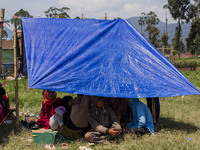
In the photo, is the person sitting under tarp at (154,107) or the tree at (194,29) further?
the tree at (194,29)

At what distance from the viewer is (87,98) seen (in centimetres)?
434

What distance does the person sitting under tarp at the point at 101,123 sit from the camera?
4160mm

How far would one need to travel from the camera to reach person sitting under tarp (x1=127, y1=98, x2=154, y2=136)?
14.6 feet

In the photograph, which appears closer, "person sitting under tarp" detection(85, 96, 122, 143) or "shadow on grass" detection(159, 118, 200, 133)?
"person sitting under tarp" detection(85, 96, 122, 143)

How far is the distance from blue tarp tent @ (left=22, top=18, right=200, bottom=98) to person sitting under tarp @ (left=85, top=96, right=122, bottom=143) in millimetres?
371

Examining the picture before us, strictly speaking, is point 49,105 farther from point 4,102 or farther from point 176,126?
point 176,126

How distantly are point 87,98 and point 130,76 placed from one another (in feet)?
2.94

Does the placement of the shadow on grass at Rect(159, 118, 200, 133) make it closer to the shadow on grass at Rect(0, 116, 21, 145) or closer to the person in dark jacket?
the shadow on grass at Rect(0, 116, 21, 145)

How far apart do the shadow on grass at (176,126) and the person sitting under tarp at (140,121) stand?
652mm

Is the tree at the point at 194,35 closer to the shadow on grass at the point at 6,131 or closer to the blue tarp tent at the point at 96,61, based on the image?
the blue tarp tent at the point at 96,61

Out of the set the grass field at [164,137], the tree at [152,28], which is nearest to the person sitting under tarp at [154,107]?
the grass field at [164,137]

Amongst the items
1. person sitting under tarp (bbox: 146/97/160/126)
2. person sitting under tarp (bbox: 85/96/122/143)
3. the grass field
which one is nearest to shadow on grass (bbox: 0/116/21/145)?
the grass field

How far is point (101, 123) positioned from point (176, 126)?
75.4 inches


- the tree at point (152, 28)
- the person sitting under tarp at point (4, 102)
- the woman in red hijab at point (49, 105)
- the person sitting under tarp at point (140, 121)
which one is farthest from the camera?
the tree at point (152, 28)
